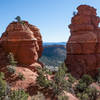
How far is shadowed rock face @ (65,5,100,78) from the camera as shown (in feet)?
105

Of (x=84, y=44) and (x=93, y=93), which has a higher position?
(x=84, y=44)

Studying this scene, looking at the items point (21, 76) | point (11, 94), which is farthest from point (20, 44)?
point (11, 94)

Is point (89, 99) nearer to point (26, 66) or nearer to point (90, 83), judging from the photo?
point (90, 83)

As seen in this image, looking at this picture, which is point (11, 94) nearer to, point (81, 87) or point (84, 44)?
point (81, 87)

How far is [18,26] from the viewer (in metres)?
25.7

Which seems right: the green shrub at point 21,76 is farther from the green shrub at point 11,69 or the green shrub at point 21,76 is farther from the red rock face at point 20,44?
the red rock face at point 20,44

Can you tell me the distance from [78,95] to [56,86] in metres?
4.61

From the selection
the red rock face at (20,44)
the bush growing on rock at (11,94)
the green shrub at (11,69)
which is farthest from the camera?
the red rock face at (20,44)

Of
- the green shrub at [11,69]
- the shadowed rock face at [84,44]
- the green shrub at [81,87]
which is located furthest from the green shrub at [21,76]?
the shadowed rock face at [84,44]

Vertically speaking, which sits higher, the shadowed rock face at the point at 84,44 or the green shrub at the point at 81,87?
the shadowed rock face at the point at 84,44

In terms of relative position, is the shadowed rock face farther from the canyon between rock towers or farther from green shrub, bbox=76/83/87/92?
green shrub, bbox=76/83/87/92

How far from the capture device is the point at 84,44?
107 feet

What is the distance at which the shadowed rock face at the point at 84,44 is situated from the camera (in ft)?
105

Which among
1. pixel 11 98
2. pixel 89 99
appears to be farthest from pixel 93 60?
pixel 11 98
